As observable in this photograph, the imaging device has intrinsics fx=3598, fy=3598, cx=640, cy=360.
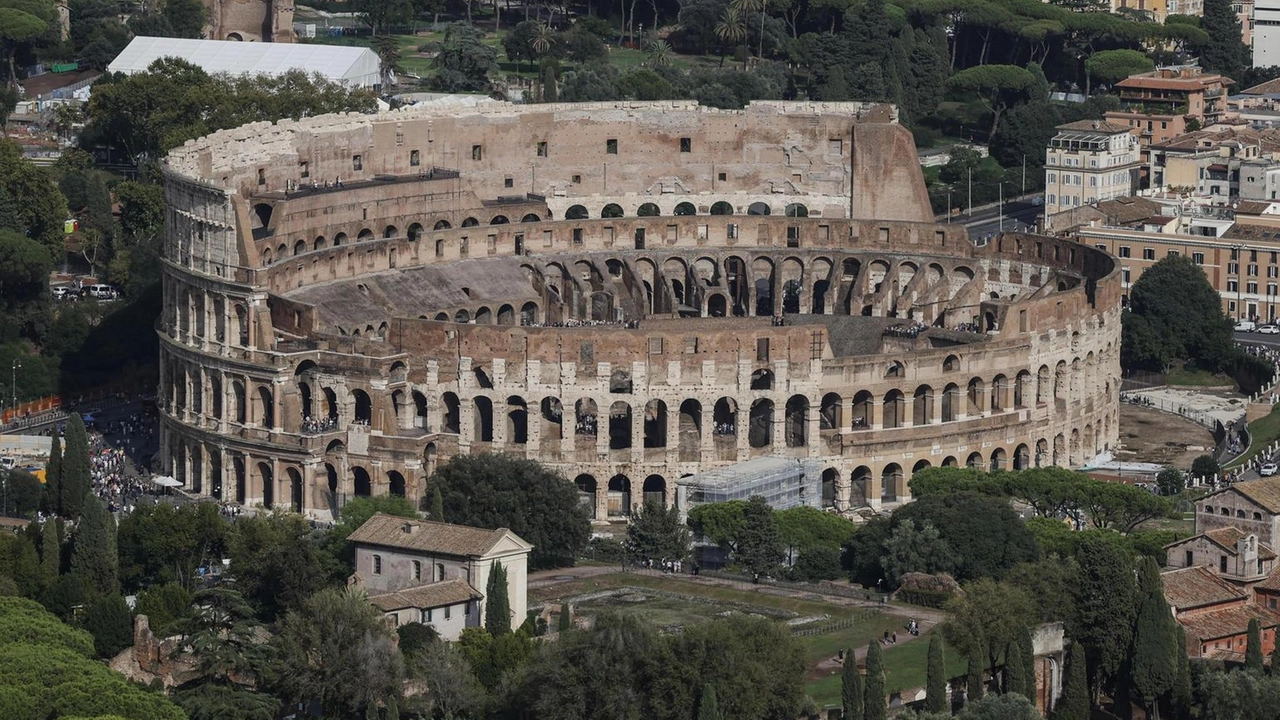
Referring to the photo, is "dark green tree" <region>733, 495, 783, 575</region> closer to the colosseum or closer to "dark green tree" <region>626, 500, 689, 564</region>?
"dark green tree" <region>626, 500, 689, 564</region>

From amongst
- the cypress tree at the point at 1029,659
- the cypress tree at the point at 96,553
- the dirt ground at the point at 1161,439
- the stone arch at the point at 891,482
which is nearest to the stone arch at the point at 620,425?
the stone arch at the point at 891,482

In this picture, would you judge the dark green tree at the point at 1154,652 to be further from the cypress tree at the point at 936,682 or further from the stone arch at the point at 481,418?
the stone arch at the point at 481,418

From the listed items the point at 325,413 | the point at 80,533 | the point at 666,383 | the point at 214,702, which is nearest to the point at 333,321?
the point at 325,413

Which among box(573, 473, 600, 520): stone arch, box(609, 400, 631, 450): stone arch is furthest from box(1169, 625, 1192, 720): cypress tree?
box(609, 400, 631, 450): stone arch

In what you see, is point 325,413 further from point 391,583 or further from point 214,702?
point 214,702

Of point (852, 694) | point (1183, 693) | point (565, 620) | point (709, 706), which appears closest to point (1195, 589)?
point (1183, 693)

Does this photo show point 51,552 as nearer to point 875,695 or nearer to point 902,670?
point 902,670
